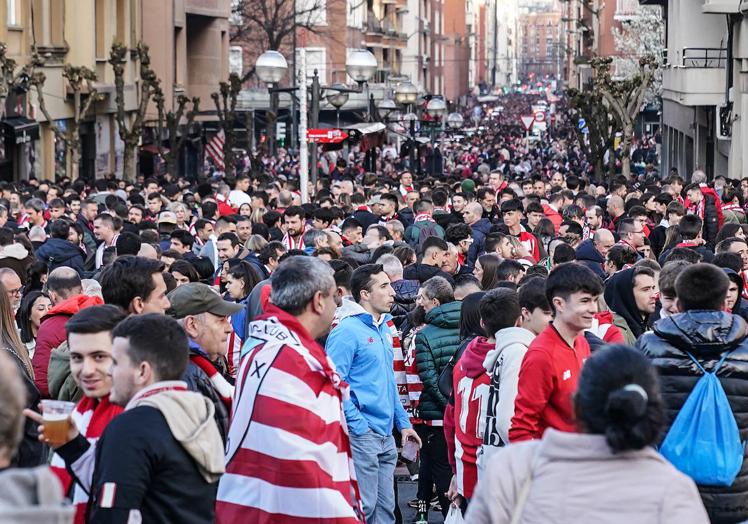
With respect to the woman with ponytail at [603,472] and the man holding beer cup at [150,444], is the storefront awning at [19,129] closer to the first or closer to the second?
the man holding beer cup at [150,444]

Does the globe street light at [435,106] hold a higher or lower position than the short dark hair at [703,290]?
higher

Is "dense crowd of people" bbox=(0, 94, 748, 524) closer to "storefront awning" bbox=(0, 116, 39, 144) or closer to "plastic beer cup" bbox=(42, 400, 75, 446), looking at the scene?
"plastic beer cup" bbox=(42, 400, 75, 446)

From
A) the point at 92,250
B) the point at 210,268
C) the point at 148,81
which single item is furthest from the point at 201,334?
the point at 148,81

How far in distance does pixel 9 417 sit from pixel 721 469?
10.3 ft

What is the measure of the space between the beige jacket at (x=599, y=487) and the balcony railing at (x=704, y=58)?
3273 centimetres

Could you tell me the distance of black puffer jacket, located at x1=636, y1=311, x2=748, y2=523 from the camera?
5.77 metres

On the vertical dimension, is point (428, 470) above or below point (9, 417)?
below

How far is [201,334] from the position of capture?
6.50m

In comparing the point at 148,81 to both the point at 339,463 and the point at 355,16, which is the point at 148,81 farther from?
the point at 355,16

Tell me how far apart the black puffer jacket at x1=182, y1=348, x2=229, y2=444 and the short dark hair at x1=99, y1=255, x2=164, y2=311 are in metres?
0.71

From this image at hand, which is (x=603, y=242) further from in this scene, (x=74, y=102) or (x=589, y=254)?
(x=74, y=102)

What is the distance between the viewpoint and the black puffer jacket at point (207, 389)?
5.86 meters

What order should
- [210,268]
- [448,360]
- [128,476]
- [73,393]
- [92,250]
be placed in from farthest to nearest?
[92,250] → [210,268] → [448,360] → [73,393] → [128,476]

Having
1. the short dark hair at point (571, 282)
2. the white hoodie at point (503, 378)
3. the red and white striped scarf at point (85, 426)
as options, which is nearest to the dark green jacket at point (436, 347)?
the white hoodie at point (503, 378)
